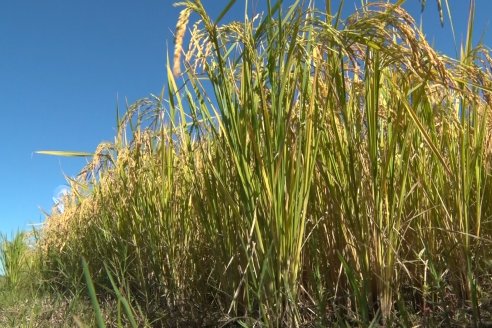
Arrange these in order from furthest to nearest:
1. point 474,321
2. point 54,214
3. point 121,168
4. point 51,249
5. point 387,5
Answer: point 54,214
point 51,249
point 121,168
point 387,5
point 474,321

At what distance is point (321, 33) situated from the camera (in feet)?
4.63

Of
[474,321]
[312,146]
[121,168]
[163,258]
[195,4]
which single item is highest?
[195,4]

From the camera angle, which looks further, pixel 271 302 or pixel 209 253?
pixel 209 253

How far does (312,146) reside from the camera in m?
1.54

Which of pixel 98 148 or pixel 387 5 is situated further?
pixel 98 148

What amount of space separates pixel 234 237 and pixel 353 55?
657mm

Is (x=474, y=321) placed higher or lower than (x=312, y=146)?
lower

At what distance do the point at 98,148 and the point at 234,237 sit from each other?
1.42m

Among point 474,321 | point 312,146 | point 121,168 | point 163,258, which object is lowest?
point 474,321

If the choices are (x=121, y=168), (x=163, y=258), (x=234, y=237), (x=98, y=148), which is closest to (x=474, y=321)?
(x=234, y=237)

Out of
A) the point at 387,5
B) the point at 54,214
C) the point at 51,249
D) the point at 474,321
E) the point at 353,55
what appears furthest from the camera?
the point at 54,214

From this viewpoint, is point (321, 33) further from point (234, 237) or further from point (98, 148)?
point (98, 148)

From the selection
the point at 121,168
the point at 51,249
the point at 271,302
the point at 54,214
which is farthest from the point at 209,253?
the point at 54,214

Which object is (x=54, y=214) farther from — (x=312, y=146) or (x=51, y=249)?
(x=312, y=146)
